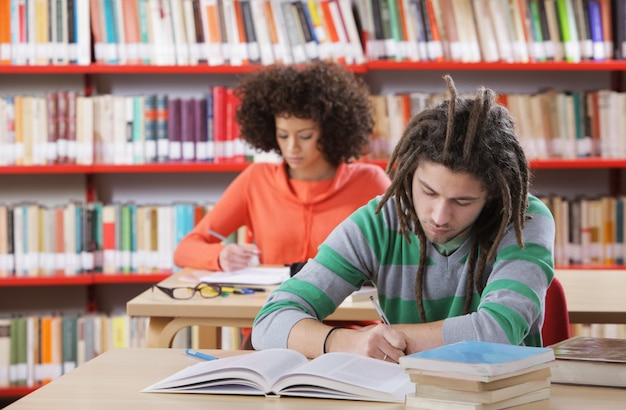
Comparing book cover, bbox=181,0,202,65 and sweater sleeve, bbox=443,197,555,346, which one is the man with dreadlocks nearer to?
sweater sleeve, bbox=443,197,555,346

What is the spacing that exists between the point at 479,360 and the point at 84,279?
9.05ft

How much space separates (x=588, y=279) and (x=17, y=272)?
7.44 ft

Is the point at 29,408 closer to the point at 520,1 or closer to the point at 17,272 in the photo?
the point at 17,272

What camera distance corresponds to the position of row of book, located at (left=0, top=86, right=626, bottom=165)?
3.77 m

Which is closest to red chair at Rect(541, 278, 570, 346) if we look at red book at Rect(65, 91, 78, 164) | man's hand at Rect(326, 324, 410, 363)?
man's hand at Rect(326, 324, 410, 363)

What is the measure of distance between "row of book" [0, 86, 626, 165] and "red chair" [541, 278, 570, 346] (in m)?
1.89

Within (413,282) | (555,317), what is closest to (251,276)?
(413,282)

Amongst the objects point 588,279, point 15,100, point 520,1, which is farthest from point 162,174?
point 588,279

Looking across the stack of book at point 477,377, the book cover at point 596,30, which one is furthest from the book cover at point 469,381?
the book cover at point 596,30

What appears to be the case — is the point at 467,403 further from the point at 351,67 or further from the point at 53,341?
the point at 53,341

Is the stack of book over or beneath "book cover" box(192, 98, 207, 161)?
beneath

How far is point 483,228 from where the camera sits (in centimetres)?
179

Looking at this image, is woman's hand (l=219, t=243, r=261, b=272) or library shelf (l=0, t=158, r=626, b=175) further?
library shelf (l=0, t=158, r=626, b=175)

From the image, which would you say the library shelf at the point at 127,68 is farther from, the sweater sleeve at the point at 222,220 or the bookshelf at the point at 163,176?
the sweater sleeve at the point at 222,220
